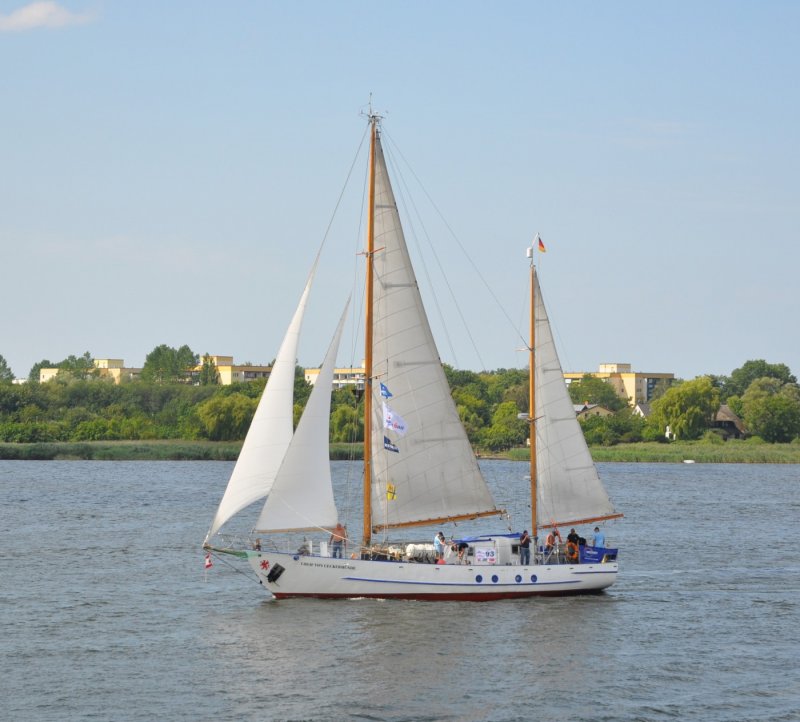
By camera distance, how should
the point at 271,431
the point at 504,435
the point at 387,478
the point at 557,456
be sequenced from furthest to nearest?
1. the point at 504,435
2. the point at 557,456
3. the point at 387,478
4. the point at 271,431

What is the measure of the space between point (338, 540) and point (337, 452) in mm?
101980

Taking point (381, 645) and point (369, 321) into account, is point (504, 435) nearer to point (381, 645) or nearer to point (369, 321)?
point (369, 321)

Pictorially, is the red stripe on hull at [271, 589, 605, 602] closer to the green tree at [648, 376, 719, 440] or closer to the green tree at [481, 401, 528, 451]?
the green tree at [481, 401, 528, 451]

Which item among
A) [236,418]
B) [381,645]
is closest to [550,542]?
[381,645]

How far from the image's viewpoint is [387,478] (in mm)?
45531

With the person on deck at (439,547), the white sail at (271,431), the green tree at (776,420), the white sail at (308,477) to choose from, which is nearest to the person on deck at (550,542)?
the person on deck at (439,547)

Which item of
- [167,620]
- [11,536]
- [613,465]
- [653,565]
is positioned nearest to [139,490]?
[11,536]

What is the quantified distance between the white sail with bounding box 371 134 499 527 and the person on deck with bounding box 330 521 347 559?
1382 millimetres

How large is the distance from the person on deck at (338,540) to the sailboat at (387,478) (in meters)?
0.05

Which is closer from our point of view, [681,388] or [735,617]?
[735,617]

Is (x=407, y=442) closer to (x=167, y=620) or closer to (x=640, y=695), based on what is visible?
(x=167, y=620)

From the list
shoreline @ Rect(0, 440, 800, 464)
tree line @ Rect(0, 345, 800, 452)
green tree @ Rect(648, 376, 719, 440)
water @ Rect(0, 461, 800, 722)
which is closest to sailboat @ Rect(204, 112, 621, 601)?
water @ Rect(0, 461, 800, 722)

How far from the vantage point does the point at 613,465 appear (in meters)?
156

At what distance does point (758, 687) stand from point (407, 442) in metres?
15.1
